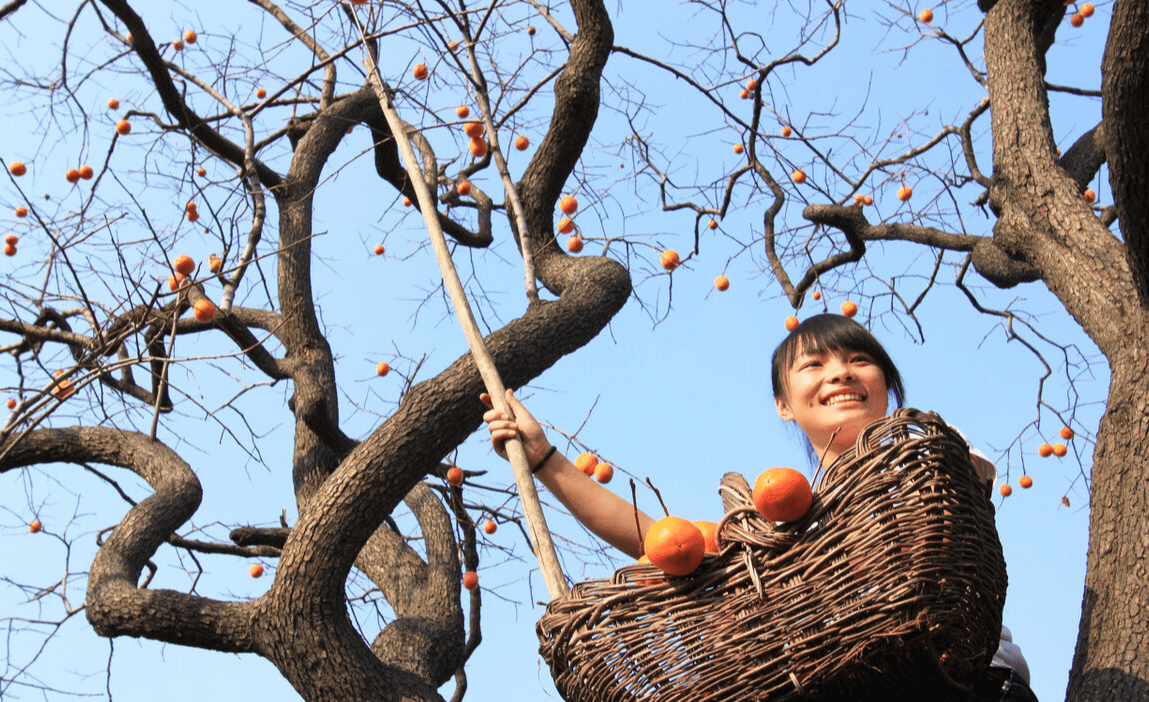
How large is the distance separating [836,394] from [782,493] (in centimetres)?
59

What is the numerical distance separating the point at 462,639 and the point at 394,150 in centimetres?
194

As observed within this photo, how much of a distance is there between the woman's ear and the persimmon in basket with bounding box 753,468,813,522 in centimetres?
80

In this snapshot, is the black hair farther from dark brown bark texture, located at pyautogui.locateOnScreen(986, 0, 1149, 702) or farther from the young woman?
dark brown bark texture, located at pyautogui.locateOnScreen(986, 0, 1149, 702)

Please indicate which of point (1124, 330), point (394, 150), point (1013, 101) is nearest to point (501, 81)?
point (394, 150)

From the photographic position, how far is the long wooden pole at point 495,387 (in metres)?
1.19

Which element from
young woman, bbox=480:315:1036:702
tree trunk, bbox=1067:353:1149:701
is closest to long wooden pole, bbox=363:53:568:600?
young woman, bbox=480:315:1036:702

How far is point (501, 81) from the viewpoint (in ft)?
11.2

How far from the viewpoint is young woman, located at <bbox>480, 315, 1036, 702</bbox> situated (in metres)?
1.32

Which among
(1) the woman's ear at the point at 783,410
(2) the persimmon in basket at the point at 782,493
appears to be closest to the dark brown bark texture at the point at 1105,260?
(1) the woman's ear at the point at 783,410

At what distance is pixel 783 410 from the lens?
1.81m

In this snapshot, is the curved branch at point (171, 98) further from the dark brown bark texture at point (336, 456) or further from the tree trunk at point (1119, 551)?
the tree trunk at point (1119, 551)

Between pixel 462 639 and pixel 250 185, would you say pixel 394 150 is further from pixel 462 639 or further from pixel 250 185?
pixel 462 639

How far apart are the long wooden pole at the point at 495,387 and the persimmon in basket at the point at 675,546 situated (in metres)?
0.19

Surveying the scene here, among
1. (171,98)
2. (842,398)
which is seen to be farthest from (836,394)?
(171,98)
